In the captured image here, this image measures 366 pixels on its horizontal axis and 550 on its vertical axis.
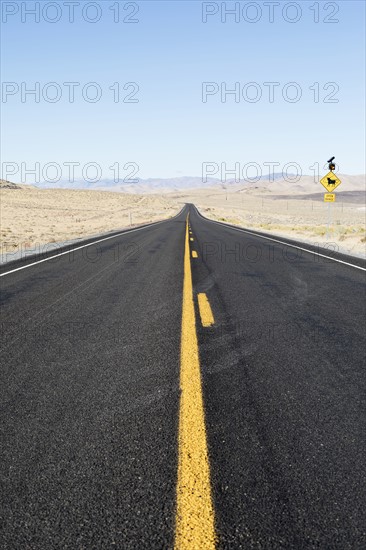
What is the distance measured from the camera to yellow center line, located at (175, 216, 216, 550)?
70.3 inches

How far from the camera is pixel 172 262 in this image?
38.1 feet

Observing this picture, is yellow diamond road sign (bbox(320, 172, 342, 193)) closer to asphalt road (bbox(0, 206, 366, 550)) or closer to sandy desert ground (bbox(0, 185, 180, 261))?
sandy desert ground (bbox(0, 185, 180, 261))

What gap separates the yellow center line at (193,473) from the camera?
178 cm

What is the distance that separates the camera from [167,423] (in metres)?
A: 2.76

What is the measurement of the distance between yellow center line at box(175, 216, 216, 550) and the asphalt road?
0.04 m

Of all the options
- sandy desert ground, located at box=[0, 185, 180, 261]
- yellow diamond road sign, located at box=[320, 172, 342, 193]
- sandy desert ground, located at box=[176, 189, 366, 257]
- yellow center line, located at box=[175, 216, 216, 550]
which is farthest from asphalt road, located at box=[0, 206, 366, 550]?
yellow diamond road sign, located at box=[320, 172, 342, 193]

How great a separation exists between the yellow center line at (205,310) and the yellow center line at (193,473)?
1455mm

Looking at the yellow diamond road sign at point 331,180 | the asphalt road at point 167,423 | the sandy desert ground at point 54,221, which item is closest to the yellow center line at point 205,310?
the asphalt road at point 167,423

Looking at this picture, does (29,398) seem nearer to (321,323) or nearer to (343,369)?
(343,369)

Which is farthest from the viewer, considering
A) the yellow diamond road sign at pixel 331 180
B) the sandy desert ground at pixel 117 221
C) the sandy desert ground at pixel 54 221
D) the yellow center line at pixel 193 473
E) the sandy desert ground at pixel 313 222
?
the sandy desert ground at pixel 54 221

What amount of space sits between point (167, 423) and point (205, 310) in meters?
3.24

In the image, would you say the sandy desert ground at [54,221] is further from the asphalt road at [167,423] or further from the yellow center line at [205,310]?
the asphalt road at [167,423]

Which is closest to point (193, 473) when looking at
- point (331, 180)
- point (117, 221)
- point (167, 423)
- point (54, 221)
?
point (167, 423)

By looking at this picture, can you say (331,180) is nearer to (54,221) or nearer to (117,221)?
(117,221)
